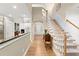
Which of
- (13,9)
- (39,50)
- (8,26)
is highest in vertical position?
(13,9)

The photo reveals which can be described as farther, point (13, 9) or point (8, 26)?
point (8, 26)

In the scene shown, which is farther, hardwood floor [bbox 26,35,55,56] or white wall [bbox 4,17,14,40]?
white wall [bbox 4,17,14,40]

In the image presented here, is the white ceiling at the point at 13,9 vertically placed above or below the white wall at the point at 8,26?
above

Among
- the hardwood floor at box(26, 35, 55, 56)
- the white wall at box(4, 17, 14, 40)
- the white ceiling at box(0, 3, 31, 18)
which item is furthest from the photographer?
the white wall at box(4, 17, 14, 40)

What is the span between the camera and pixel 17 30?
18.7 feet

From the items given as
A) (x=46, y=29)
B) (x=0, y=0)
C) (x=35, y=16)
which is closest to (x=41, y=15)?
(x=35, y=16)

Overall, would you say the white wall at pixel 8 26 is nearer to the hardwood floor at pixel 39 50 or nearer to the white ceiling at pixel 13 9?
the white ceiling at pixel 13 9

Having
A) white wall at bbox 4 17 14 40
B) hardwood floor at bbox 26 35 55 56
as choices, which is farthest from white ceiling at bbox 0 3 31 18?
hardwood floor at bbox 26 35 55 56

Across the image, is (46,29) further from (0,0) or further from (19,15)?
(0,0)

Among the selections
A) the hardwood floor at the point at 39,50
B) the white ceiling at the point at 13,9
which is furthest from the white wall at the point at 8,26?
the hardwood floor at the point at 39,50

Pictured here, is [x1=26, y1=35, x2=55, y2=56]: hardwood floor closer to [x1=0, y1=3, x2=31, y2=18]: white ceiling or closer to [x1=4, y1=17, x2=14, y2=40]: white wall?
[x1=4, y1=17, x2=14, y2=40]: white wall

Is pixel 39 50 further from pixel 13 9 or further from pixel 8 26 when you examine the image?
pixel 13 9

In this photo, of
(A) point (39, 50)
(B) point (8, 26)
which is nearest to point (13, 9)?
(B) point (8, 26)

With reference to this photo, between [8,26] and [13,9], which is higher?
[13,9]
